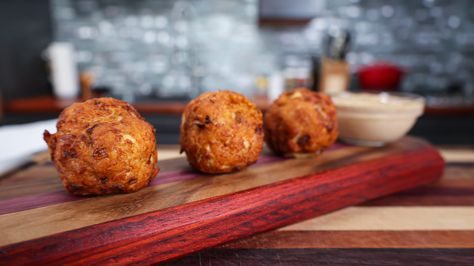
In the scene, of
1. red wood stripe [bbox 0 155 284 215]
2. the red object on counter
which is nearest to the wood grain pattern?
red wood stripe [bbox 0 155 284 215]

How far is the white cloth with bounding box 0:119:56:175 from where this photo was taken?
1.15 meters

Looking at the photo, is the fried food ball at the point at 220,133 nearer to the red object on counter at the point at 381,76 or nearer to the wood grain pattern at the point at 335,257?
the wood grain pattern at the point at 335,257

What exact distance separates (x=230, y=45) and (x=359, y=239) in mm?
3069

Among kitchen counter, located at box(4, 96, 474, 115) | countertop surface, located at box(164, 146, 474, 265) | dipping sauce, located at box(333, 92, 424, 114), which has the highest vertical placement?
dipping sauce, located at box(333, 92, 424, 114)

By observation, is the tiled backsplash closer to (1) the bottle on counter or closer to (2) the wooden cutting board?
(1) the bottle on counter

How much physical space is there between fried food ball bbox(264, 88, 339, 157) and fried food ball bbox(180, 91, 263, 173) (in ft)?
0.42

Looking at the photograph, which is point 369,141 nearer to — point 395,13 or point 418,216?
point 418,216

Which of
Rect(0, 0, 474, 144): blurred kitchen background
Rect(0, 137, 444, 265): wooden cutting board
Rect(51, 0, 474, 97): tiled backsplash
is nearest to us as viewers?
Rect(0, 137, 444, 265): wooden cutting board

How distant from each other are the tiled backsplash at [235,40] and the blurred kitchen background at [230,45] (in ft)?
0.03

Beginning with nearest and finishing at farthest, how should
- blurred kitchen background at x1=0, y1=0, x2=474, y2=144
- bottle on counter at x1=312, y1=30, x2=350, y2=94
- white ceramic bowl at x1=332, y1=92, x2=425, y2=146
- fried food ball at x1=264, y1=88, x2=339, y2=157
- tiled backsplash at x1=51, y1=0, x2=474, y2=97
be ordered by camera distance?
fried food ball at x1=264, y1=88, x2=339, y2=157
white ceramic bowl at x1=332, y1=92, x2=425, y2=146
bottle on counter at x1=312, y1=30, x2=350, y2=94
blurred kitchen background at x1=0, y1=0, x2=474, y2=144
tiled backsplash at x1=51, y1=0, x2=474, y2=97

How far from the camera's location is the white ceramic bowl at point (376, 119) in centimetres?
109

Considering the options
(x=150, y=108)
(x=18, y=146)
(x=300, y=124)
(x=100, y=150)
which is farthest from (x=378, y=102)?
(x=150, y=108)

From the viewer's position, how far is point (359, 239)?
0.74 meters

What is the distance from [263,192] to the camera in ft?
2.53
